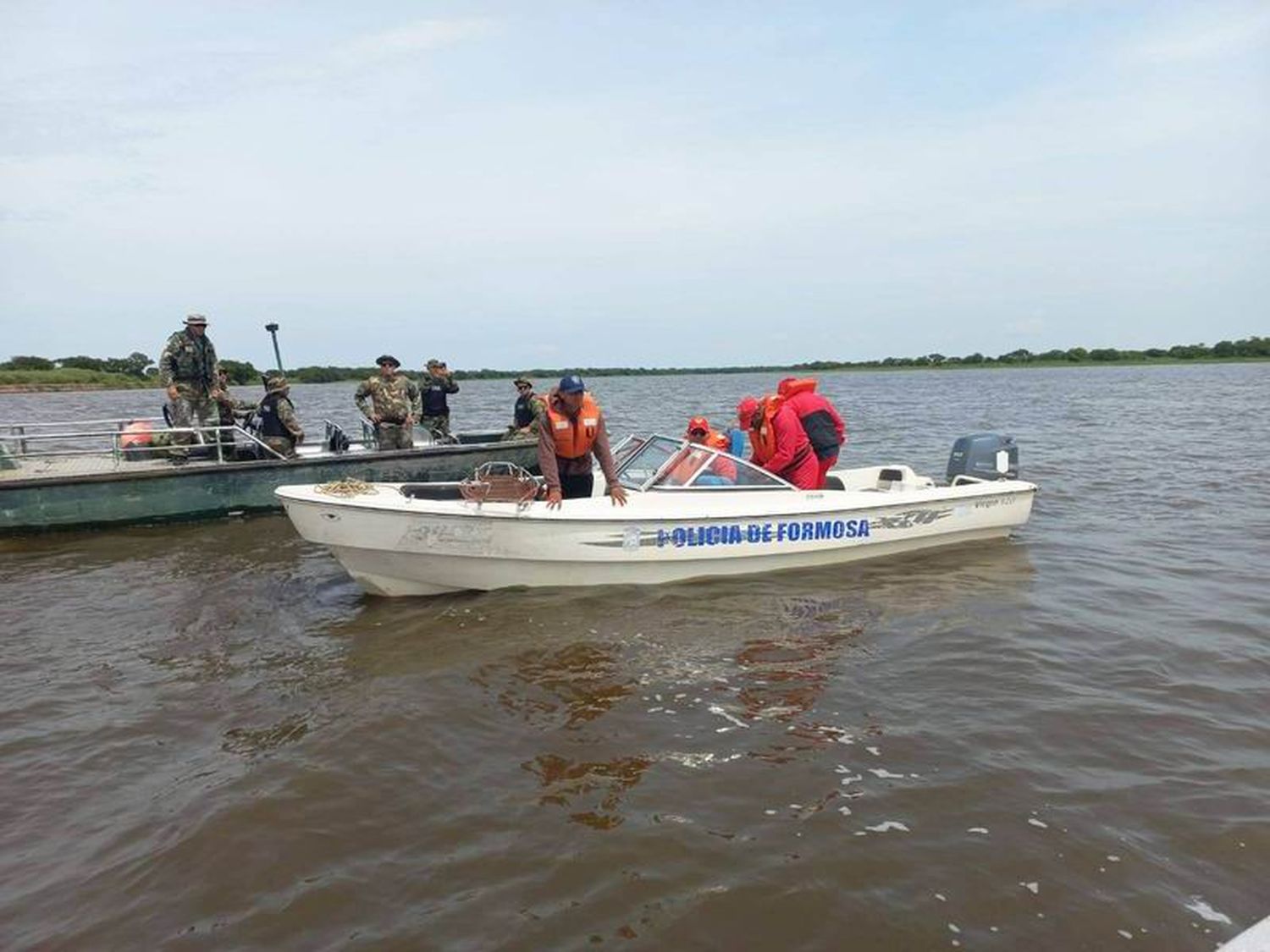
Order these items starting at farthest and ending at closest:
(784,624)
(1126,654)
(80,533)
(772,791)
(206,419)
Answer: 1. (206,419)
2. (80,533)
3. (784,624)
4. (1126,654)
5. (772,791)

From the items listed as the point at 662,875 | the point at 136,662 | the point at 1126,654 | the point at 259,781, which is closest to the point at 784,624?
the point at 1126,654

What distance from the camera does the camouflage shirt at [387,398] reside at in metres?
11.9

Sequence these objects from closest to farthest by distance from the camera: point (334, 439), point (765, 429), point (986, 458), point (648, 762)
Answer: point (648, 762) → point (765, 429) → point (986, 458) → point (334, 439)

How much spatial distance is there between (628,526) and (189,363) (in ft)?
25.4

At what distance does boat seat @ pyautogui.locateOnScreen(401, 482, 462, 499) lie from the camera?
7009mm

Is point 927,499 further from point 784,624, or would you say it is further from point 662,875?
point 662,875

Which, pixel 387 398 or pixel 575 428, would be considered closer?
pixel 575 428

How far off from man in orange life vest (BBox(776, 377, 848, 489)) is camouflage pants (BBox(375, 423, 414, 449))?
6.30 m

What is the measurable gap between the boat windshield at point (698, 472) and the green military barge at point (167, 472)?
Answer: 5146 millimetres

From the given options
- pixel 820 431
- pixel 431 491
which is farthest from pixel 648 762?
pixel 820 431

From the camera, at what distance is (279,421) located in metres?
11.6

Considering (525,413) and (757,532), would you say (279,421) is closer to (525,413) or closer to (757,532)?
(525,413)

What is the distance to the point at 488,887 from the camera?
3268 mm

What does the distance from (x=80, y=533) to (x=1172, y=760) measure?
470 inches
